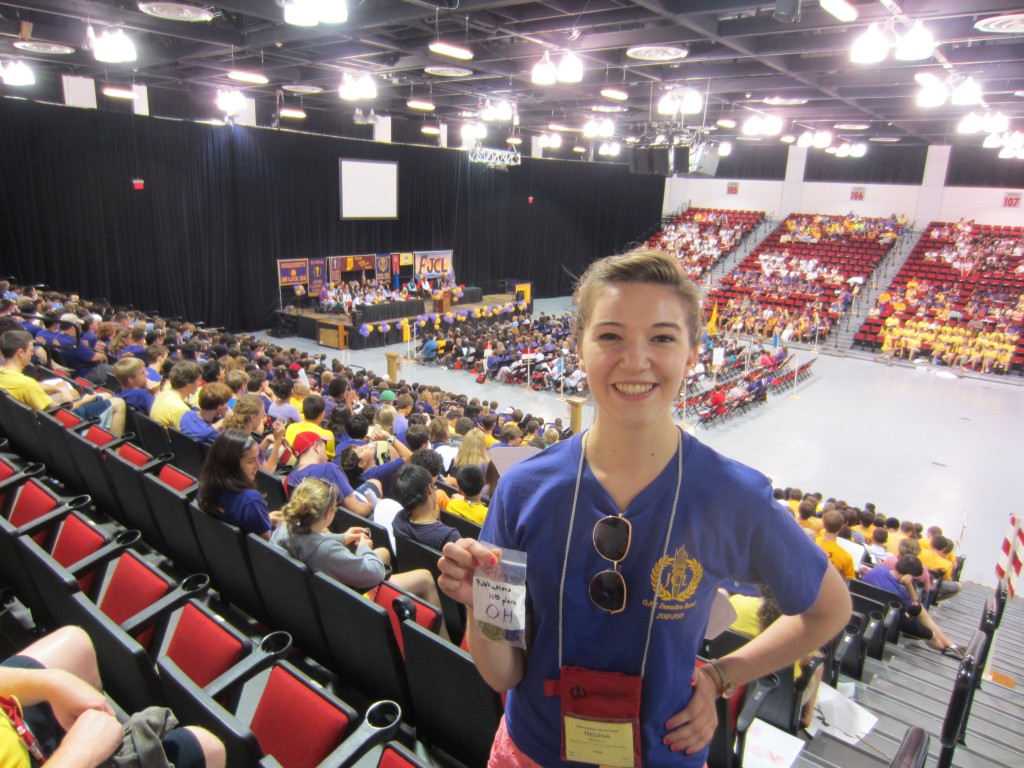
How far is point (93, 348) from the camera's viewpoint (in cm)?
727

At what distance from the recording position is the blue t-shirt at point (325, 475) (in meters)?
3.46

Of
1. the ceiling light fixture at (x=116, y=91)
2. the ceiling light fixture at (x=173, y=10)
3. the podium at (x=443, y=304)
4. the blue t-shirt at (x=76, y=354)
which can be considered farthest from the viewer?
the podium at (x=443, y=304)

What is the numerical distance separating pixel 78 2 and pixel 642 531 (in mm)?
9599

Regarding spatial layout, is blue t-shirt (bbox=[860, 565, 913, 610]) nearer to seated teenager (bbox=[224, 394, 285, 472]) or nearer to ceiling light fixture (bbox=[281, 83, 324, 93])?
seated teenager (bbox=[224, 394, 285, 472])

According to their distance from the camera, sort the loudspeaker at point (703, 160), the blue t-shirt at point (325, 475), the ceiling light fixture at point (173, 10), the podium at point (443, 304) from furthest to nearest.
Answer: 1. the podium at point (443, 304)
2. the loudspeaker at point (703, 160)
3. the ceiling light fixture at point (173, 10)
4. the blue t-shirt at point (325, 475)

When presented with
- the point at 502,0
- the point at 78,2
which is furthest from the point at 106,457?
the point at 78,2

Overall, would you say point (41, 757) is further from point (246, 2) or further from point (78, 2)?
point (78, 2)

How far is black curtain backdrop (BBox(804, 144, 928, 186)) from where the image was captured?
68.9 ft

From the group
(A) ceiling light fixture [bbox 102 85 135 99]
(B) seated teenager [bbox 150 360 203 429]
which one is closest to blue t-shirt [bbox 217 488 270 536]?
(B) seated teenager [bbox 150 360 203 429]

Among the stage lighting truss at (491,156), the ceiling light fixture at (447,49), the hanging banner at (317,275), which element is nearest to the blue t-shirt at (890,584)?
the ceiling light fixture at (447,49)

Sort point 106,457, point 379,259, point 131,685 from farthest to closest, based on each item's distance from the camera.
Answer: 1. point 379,259
2. point 106,457
3. point 131,685

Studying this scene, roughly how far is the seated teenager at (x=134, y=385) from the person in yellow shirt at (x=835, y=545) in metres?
4.96

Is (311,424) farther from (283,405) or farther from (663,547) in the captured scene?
(663,547)

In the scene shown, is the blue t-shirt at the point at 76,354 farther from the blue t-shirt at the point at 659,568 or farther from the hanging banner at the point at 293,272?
the hanging banner at the point at 293,272
